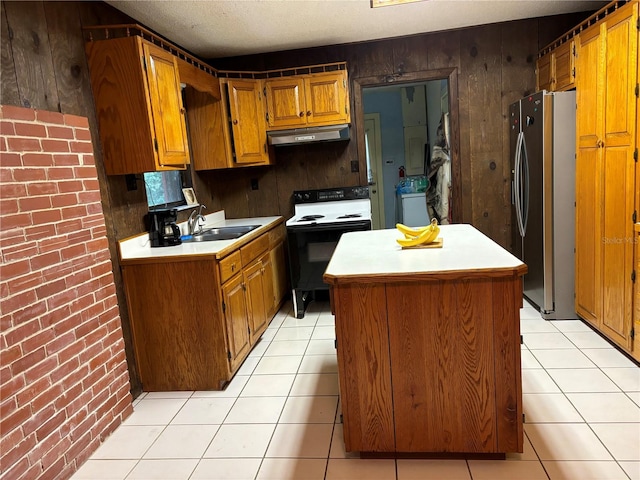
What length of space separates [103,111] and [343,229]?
1.94 meters

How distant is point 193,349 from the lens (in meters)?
2.57

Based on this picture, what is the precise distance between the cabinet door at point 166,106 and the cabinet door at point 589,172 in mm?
2688

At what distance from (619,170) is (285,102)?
2.57 metres

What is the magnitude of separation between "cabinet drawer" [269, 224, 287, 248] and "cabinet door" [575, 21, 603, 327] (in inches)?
93.7

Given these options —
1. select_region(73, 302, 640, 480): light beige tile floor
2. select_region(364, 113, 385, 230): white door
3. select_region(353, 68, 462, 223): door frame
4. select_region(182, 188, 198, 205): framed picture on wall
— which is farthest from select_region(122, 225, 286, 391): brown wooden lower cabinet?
select_region(364, 113, 385, 230): white door

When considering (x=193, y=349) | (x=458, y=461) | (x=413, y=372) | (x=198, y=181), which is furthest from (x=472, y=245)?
(x=198, y=181)

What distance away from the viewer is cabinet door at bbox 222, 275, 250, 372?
2.62 metres

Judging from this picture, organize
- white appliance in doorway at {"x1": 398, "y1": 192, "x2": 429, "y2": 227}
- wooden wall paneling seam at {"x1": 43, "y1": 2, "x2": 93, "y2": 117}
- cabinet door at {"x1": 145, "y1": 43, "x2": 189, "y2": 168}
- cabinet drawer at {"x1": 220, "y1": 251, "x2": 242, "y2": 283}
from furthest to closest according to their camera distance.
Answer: white appliance in doorway at {"x1": 398, "y1": 192, "x2": 429, "y2": 227} < cabinet drawer at {"x1": 220, "y1": 251, "x2": 242, "y2": 283} < cabinet door at {"x1": 145, "y1": 43, "x2": 189, "y2": 168} < wooden wall paneling seam at {"x1": 43, "y1": 2, "x2": 93, "y2": 117}

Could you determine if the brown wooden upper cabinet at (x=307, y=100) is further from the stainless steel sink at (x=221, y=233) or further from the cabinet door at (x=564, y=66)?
the cabinet door at (x=564, y=66)

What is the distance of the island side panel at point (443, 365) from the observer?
1721 millimetres

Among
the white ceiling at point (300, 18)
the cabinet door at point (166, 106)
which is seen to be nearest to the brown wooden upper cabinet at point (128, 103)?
the cabinet door at point (166, 106)

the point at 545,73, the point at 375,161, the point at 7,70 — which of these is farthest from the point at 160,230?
the point at 375,161

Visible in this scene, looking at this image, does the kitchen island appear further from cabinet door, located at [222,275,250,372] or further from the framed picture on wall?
the framed picture on wall

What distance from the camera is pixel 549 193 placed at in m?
3.16
